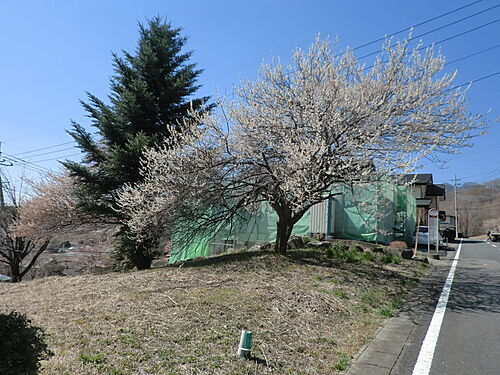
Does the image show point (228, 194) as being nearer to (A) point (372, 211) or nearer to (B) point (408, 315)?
(A) point (372, 211)

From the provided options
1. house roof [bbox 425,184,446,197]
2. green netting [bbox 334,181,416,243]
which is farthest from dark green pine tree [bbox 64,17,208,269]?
house roof [bbox 425,184,446,197]

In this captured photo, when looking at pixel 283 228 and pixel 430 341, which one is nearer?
pixel 430 341

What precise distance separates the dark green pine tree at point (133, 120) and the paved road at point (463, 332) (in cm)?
773

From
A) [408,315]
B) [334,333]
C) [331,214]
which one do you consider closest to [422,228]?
[331,214]

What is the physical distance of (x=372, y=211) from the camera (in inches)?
322

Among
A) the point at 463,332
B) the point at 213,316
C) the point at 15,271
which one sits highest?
the point at 213,316

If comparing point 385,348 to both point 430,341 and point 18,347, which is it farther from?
Result: point 18,347

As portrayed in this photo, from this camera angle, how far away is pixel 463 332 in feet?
16.2

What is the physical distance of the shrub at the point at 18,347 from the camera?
7.53ft

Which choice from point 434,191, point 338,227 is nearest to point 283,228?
point 338,227

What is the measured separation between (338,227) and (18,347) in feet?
52.7

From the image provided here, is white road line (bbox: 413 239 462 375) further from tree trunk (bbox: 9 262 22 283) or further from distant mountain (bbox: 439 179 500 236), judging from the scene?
distant mountain (bbox: 439 179 500 236)

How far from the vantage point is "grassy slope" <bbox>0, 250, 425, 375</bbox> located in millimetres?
3500

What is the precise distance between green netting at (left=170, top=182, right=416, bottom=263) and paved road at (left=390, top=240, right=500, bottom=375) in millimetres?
4426
